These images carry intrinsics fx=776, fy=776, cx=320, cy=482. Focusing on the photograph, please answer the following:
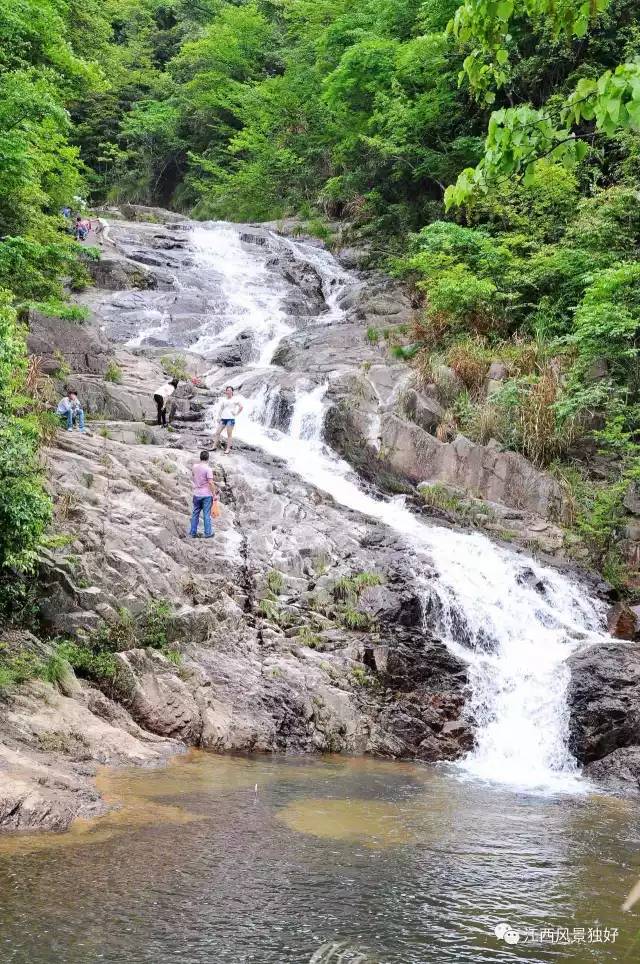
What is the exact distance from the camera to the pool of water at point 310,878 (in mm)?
4637

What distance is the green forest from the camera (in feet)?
14.5

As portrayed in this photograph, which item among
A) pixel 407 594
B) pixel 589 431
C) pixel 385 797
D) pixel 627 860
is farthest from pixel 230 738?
pixel 589 431

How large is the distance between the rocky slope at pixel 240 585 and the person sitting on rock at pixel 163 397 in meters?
0.46

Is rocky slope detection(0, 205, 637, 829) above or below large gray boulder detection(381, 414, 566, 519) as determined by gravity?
below

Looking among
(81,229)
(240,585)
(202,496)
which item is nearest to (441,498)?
(240,585)

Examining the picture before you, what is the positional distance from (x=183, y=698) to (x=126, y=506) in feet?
12.0

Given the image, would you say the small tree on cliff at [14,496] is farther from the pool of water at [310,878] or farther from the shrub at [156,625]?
the pool of water at [310,878]

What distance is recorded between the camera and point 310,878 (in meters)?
5.73

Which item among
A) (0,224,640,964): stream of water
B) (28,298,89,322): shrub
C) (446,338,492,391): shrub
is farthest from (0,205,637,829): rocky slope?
(28,298,89,322): shrub

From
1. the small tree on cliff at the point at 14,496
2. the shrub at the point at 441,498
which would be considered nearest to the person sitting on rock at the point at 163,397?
the shrub at the point at 441,498

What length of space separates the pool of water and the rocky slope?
0.89 metres

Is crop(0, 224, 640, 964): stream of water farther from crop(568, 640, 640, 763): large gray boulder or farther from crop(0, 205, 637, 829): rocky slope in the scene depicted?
crop(0, 205, 637, 829): rocky slope

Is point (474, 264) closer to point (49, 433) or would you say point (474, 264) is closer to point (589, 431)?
point (589, 431)

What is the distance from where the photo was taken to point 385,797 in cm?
828
